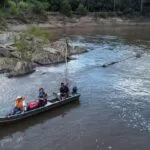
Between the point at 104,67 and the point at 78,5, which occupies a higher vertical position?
the point at 78,5

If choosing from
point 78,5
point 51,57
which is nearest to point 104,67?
point 51,57

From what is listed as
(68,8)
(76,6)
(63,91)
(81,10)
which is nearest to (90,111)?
(63,91)

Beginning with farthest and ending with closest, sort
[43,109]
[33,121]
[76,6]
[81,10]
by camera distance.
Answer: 1. [76,6]
2. [81,10]
3. [43,109]
4. [33,121]

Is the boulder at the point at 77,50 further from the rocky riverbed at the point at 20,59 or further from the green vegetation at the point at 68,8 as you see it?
the green vegetation at the point at 68,8

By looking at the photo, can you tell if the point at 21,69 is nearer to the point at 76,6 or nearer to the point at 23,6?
the point at 23,6

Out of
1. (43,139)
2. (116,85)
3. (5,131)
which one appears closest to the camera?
(43,139)

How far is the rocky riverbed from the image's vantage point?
41.3 meters

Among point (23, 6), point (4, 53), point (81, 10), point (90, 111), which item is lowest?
point (90, 111)

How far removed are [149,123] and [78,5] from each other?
8908cm

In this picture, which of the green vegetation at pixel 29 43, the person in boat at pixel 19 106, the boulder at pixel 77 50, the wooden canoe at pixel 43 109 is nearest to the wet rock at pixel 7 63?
the green vegetation at pixel 29 43

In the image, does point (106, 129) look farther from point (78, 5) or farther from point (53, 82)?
point (78, 5)

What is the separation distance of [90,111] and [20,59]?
18122 millimetres

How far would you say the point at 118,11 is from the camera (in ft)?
380

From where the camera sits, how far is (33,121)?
2789 cm
